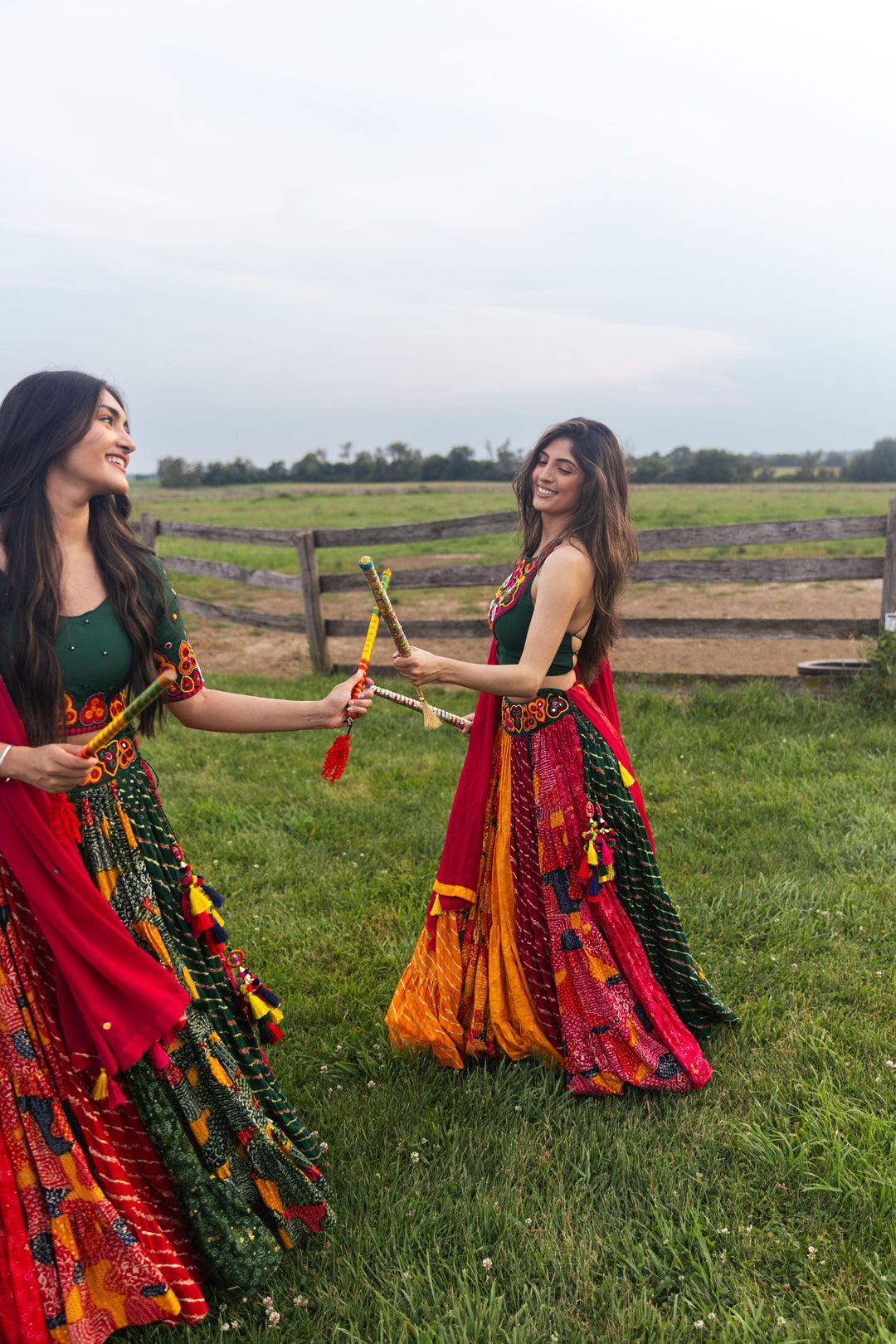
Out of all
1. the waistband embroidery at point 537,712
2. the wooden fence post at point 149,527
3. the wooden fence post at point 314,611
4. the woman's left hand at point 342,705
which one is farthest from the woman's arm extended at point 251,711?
the wooden fence post at point 149,527

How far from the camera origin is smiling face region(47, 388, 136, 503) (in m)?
2.16

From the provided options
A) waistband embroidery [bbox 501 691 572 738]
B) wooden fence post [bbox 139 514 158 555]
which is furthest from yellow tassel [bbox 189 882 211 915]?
wooden fence post [bbox 139 514 158 555]

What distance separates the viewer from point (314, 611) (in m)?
8.77

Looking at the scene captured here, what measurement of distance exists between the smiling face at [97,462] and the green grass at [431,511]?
3.97 meters

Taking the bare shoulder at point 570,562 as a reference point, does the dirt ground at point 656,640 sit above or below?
below

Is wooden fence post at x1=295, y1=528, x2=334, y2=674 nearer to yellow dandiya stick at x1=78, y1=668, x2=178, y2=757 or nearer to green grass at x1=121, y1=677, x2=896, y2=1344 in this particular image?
green grass at x1=121, y1=677, x2=896, y2=1344

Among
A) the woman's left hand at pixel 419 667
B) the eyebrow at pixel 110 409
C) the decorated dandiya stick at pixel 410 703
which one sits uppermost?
the eyebrow at pixel 110 409

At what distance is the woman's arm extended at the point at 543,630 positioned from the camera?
2697 mm

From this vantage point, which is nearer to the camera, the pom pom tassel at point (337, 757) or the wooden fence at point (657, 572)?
the pom pom tassel at point (337, 757)

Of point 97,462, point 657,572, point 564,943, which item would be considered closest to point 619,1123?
point 564,943

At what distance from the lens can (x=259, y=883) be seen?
4.53 metres

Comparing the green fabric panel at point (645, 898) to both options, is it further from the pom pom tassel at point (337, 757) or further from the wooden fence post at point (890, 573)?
the wooden fence post at point (890, 573)

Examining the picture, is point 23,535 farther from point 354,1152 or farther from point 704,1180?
point 704,1180

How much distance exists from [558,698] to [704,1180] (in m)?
1.54
